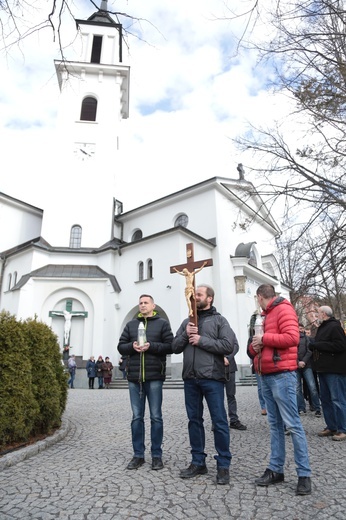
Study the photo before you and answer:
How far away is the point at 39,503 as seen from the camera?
3146 millimetres

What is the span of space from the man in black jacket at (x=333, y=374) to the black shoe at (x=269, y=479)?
7.78ft

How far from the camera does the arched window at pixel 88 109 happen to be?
92.6ft

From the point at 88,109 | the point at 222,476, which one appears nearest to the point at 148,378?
the point at 222,476

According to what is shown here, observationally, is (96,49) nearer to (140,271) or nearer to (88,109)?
(88,109)

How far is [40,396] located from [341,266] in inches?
276

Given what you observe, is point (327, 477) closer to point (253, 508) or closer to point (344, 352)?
point (253, 508)

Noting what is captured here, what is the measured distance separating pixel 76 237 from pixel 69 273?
3.80 meters

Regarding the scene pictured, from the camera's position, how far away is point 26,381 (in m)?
5.17

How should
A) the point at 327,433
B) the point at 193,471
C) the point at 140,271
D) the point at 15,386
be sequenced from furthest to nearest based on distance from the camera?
the point at 140,271 < the point at 327,433 < the point at 15,386 < the point at 193,471

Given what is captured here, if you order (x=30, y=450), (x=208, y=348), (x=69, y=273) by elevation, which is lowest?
(x=30, y=450)

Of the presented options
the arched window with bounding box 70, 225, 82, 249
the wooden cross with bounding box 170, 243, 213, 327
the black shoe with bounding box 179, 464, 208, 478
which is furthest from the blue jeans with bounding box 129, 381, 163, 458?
the arched window with bounding box 70, 225, 82, 249

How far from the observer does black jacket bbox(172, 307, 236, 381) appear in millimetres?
3803

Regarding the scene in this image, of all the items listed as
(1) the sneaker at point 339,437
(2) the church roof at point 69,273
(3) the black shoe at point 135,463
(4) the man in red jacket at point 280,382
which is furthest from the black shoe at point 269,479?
(2) the church roof at point 69,273

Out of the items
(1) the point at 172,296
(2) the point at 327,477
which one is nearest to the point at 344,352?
(2) the point at 327,477
